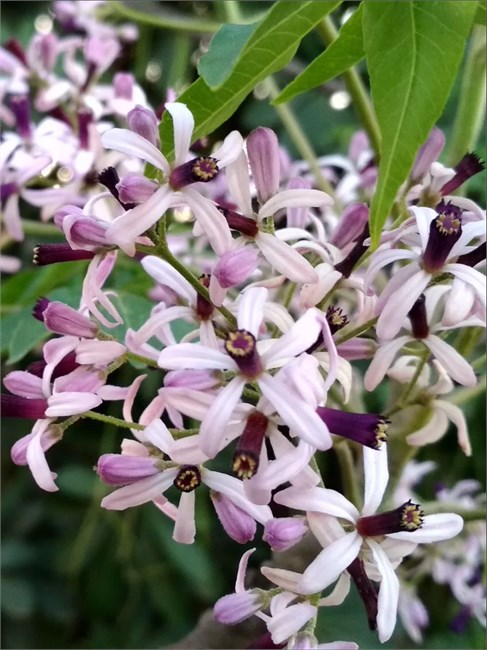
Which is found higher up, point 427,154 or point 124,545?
point 427,154

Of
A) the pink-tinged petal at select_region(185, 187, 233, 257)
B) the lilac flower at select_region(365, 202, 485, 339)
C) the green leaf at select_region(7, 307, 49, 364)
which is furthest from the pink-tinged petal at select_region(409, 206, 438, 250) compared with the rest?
the green leaf at select_region(7, 307, 49, 364)

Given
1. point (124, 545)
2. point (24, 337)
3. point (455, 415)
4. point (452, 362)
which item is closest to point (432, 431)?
point (455, 415)

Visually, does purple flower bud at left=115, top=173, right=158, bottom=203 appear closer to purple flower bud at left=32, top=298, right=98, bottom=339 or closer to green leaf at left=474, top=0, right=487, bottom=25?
purple flower bud at left=32, top=298, right=98, bottom=339

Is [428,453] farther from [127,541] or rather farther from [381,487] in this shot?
[381,487]

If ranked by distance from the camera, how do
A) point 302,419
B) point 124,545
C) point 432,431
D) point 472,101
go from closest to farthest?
1. point 302,419
2. point 432,431
3. point 472,101
4. point 124,545

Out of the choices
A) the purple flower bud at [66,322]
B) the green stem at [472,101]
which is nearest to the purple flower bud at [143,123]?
the purple flower bud at [66,322]

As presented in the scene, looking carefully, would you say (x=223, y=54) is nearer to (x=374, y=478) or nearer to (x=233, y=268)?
(x=233, y=268)
